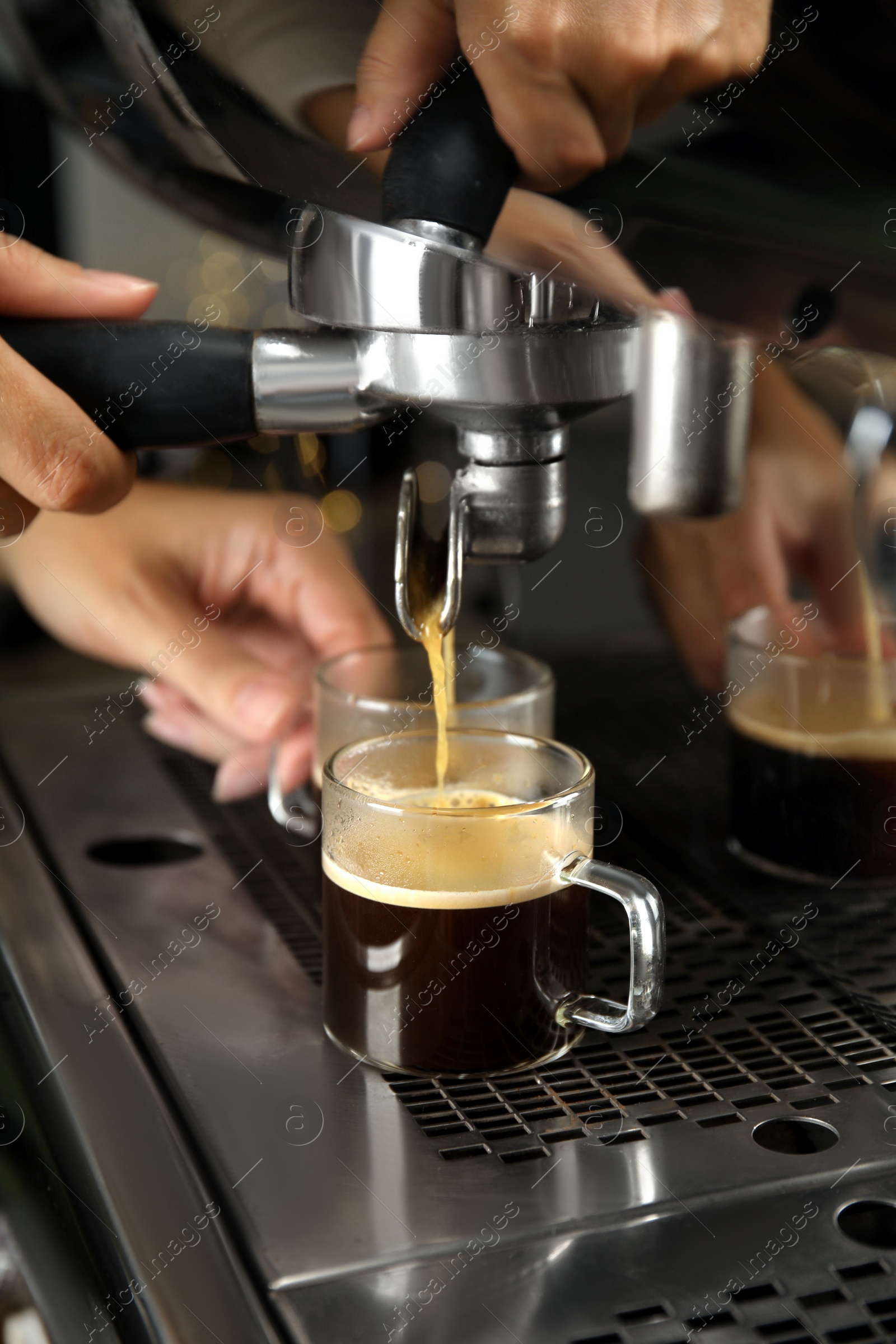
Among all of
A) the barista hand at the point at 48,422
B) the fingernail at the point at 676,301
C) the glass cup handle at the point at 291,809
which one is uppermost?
the barista hand at the point at 48,422

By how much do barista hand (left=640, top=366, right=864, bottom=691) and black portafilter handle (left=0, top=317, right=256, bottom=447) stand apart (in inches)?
15.8

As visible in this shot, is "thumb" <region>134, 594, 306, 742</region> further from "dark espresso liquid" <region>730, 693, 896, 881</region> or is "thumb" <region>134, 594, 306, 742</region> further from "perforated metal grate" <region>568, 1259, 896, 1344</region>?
"perforated metal grate" <region>568, 1259, 896, 1344</region>

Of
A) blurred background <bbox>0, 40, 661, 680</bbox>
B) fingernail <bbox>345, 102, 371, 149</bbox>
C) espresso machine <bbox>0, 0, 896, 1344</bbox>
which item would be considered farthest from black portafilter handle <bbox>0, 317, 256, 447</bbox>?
blurred background <bbox>0, 40, 661, 680</bbox>

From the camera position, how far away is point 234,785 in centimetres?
78

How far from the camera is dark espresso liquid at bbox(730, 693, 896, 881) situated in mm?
666

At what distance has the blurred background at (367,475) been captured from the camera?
40.6 inches

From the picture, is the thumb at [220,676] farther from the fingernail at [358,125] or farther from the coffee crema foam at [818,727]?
the fingernail at [358,125]

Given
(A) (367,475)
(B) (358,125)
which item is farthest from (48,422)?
(A) (367,475)

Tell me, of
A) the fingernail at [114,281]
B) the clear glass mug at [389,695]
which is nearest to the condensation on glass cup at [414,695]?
the clear glass mug at [389,695]

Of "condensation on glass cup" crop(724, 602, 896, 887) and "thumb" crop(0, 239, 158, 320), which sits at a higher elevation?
"thumb" crop(0, 239, 158, 320)

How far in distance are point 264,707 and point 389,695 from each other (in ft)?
0.27

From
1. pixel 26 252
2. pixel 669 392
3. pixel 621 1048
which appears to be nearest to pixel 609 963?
pixel 621 1048

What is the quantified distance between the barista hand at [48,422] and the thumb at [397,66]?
166 millimetres

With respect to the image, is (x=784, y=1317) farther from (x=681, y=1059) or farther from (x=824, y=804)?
(x=824, y=804)
